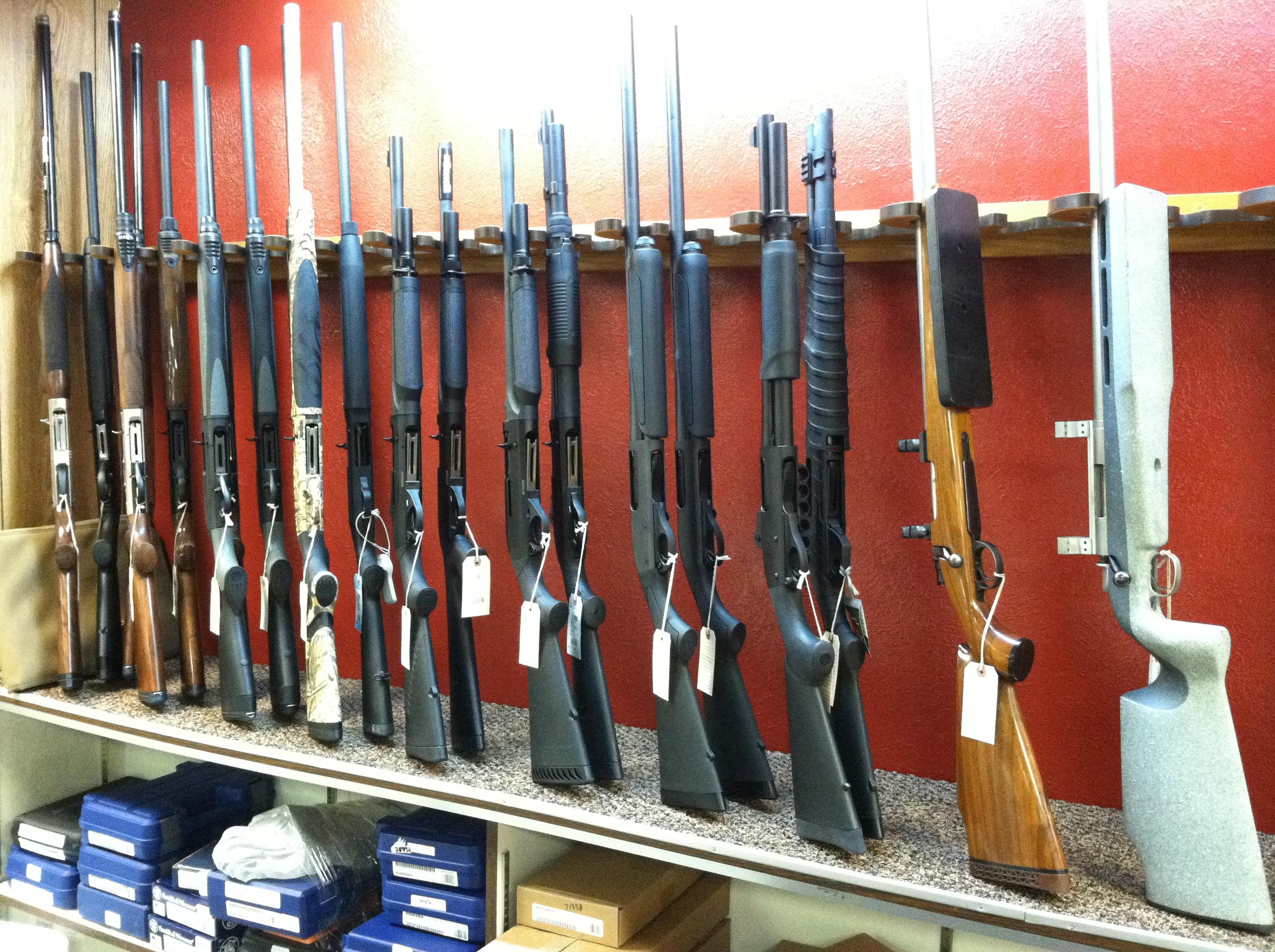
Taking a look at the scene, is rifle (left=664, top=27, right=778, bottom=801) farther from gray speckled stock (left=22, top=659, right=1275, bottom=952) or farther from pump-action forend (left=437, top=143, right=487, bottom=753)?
pump-action forend (left=437, top=143, right=487, bottom=753)

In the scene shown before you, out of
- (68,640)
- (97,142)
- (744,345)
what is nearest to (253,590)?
(68,640)

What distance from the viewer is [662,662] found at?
169 centimetres

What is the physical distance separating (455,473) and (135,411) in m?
0.94

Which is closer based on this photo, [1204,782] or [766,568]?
[1204,782]

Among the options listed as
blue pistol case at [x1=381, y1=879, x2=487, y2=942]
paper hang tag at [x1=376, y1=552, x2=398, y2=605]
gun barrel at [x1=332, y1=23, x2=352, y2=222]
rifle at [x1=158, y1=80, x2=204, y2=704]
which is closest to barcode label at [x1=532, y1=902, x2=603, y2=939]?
blue pistol case at [x1=381, y1=879, x2=487, y2=942]

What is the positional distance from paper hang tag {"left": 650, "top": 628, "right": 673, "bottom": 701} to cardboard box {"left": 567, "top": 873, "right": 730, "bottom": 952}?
0.47m

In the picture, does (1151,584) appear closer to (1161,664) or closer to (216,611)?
(1161,664)

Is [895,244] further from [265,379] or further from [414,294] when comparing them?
[265,379]

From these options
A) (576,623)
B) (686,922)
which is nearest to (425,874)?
(686,922)

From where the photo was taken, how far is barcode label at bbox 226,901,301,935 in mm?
2064

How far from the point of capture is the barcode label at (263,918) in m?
2.06

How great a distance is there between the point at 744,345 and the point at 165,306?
1.42 metres

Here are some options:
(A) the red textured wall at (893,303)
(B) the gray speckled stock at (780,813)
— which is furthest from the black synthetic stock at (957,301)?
(B) the gray speckled stock at (780,813)

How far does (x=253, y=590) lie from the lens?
267 cm
